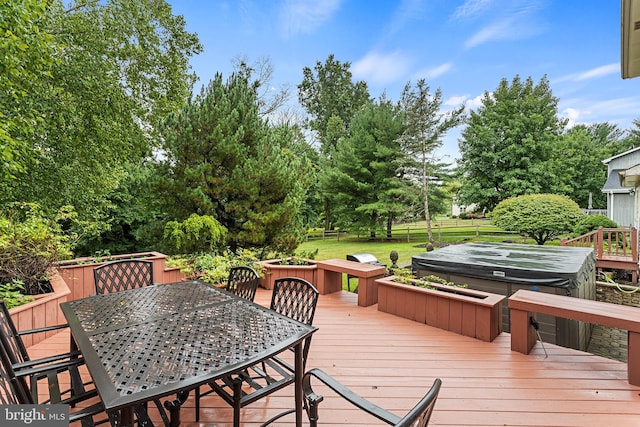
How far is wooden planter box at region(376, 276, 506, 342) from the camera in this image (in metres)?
3.10

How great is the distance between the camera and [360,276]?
4.19 m

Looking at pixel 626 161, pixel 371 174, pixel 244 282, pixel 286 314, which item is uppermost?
pixel 626 161

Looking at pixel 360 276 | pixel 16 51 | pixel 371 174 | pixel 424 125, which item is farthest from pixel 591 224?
pixel 16 51

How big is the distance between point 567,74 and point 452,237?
1064 cm

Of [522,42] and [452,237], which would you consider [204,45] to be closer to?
[522,42]

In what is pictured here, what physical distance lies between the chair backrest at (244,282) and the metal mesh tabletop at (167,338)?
372 mm

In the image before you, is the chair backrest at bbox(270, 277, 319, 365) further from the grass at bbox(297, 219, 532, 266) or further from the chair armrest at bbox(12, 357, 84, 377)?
the grass at bbox(297, 219, 532, 266)

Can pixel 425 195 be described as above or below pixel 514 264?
above

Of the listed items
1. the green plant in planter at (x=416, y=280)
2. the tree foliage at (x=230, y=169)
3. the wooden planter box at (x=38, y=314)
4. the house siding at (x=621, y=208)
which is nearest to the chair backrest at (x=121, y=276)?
the wooden planter box at (x=38, y=314)

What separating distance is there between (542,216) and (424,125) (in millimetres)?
6204

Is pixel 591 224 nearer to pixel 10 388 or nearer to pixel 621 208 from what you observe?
pixel 621 208

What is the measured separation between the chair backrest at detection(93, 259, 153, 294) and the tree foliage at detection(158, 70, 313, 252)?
3211 mm

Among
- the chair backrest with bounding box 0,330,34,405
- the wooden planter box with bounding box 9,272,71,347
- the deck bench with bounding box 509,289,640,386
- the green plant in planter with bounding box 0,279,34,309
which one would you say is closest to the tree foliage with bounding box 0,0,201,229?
the green plant in planter with bounding box 0,279,34,309

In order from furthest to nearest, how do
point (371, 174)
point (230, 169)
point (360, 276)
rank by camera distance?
point (371, 174) < point (230, 169) < point (360, 276)
